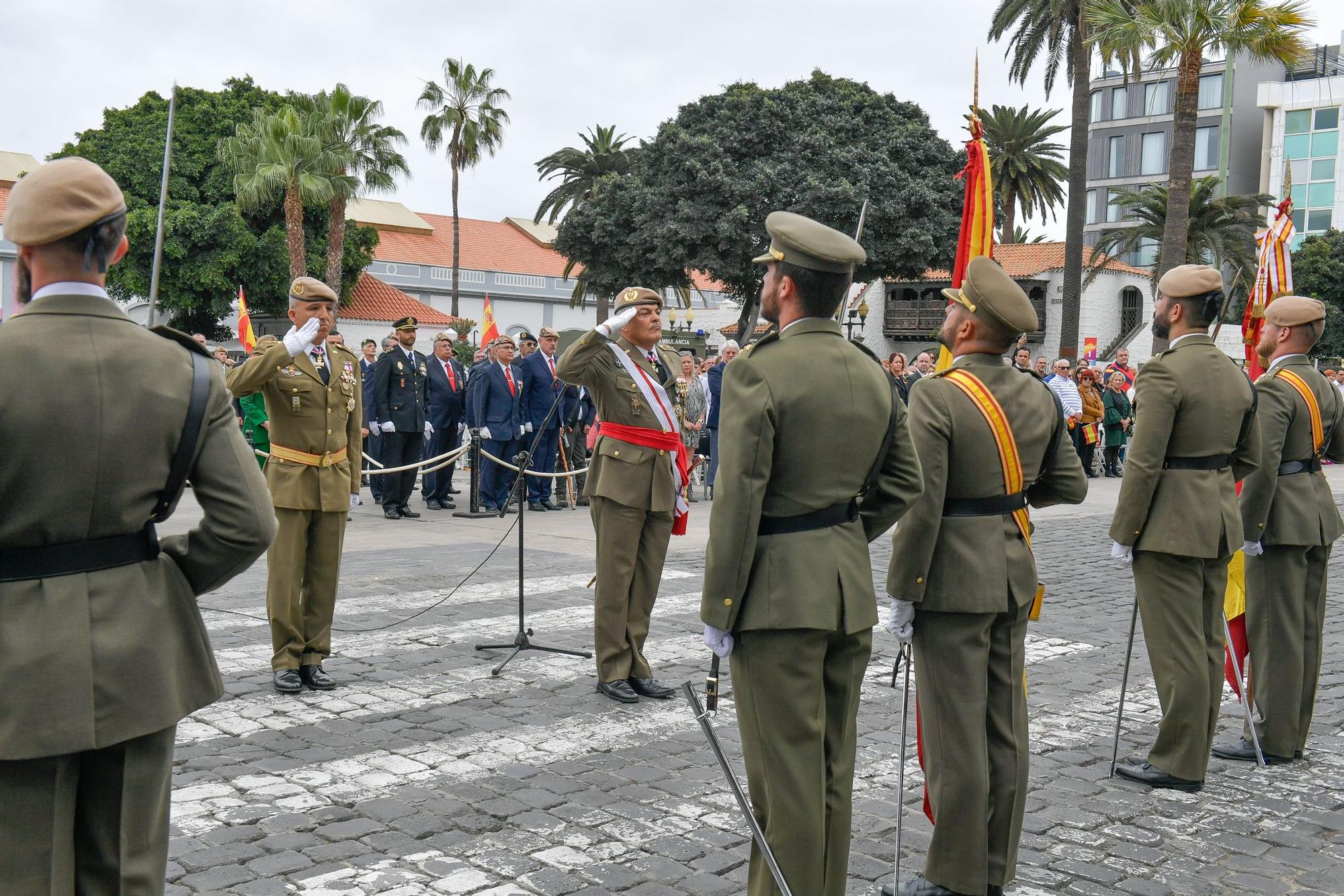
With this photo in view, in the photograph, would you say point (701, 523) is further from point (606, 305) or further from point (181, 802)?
point (606, 305)

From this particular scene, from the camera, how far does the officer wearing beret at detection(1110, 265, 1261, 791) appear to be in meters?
5.24

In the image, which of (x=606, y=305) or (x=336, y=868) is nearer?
(x=336, y=868)

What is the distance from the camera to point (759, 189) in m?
41.7

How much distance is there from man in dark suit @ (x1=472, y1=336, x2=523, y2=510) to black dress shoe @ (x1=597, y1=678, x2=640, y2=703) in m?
8.96

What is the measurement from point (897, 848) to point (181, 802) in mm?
2840

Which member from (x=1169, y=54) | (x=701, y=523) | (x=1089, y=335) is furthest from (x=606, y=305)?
(x=701, y=523)

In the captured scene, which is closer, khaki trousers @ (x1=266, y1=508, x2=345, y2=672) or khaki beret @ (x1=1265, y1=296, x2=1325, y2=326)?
khaki beret @ (x1=1265, y1=296, x2=1325, y2=326)

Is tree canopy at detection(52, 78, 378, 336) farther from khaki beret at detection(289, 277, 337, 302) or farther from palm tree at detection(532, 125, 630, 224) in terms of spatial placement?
khaki beret at detection(289, 277, 337, 302)

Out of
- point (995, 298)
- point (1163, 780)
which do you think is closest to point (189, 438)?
point (995, 298)

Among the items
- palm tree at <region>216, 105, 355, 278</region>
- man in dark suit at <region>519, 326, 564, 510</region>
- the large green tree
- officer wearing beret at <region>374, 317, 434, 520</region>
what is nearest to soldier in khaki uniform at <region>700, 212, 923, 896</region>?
officer wearing beret at <region>374, 317, 434, 520</region>

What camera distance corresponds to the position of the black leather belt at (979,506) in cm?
413

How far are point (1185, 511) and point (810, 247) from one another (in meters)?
2.58

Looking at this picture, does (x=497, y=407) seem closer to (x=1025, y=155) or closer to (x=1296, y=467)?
(x=1296, y=467)

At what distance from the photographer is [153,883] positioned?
281 cm
